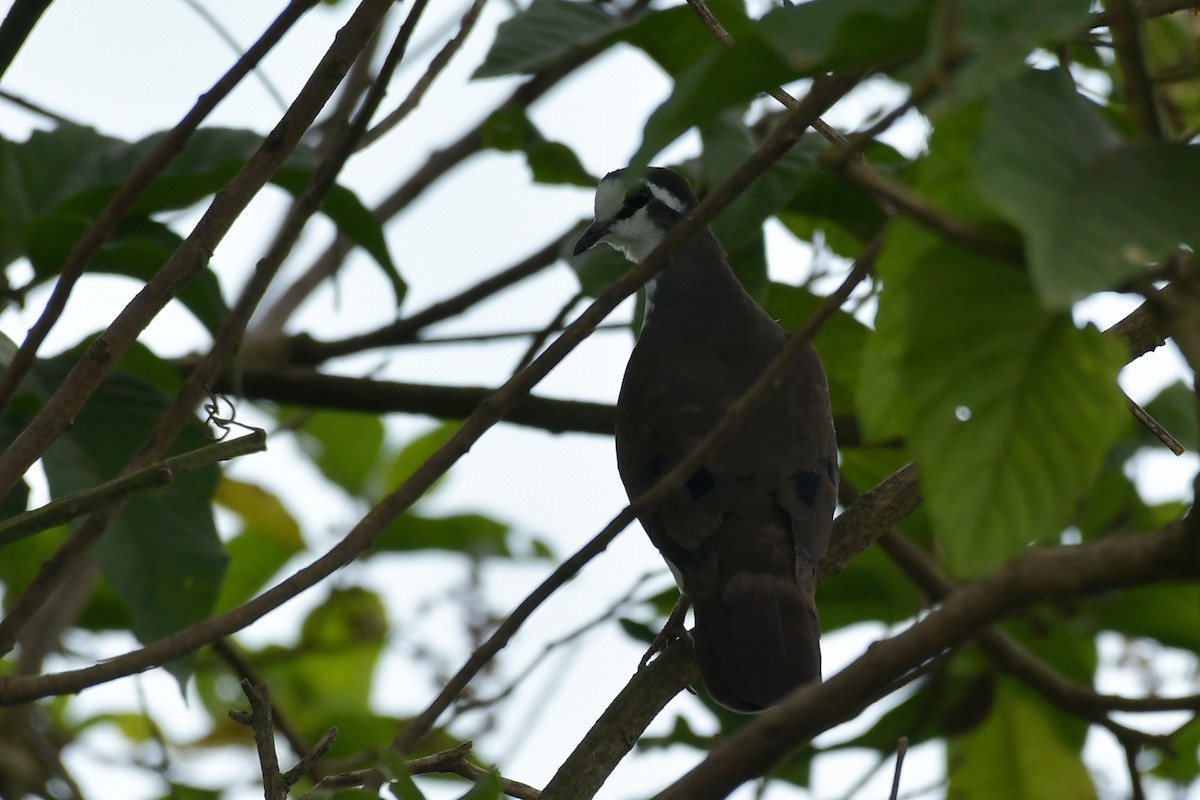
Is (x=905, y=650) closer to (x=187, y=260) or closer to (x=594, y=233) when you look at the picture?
(x=187, y=260)

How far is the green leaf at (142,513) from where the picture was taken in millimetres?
3166

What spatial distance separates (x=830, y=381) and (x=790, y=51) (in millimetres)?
2799

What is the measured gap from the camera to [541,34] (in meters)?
3.00

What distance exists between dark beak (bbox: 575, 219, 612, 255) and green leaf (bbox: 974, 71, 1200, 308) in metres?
3.41

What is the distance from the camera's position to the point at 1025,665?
3980 mm

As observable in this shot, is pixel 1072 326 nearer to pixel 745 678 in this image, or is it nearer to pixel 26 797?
pixel 745 678

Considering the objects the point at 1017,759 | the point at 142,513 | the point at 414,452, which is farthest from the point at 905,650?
the point at 414,452

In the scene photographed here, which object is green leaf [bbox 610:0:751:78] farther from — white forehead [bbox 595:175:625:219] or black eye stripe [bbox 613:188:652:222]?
black eye stripe [bbox 613:188:652:222]

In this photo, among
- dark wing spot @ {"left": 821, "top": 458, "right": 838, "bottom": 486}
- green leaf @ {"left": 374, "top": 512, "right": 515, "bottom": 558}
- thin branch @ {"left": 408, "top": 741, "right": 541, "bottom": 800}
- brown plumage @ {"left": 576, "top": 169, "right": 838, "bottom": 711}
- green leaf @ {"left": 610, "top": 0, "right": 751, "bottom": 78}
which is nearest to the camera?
thin branch @ {"left": 408, "top": 741, "right": 541, "bottom": 800}

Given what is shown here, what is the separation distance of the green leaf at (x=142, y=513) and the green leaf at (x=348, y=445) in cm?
271

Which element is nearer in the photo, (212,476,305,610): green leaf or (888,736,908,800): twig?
(888,736,908,800): twig

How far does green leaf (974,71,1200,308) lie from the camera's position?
116 centimetres

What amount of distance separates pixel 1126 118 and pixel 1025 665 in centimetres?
154

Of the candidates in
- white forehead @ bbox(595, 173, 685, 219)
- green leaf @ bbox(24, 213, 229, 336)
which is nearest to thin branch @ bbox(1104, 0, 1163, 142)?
green leaf @ bbox(24, 213, 229, 336)
